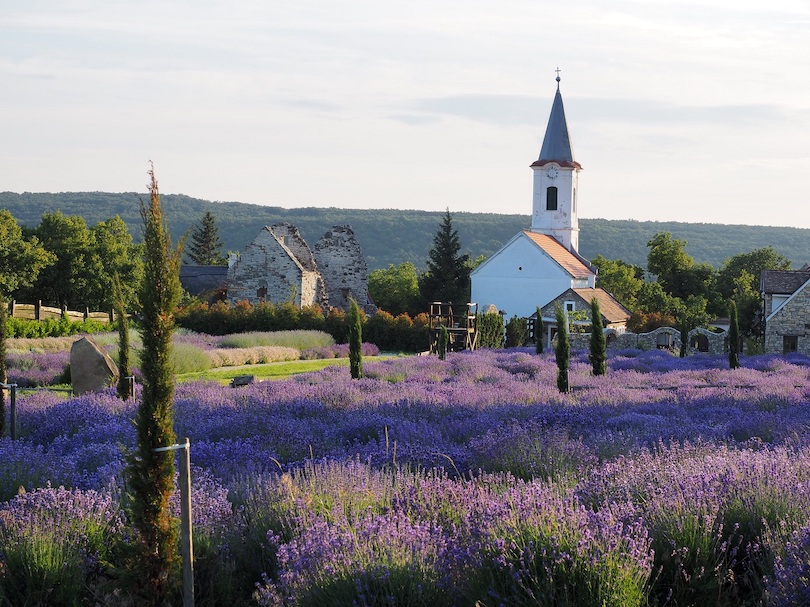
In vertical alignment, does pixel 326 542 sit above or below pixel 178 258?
below

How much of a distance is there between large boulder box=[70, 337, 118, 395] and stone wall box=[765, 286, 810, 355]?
28866 millimetres

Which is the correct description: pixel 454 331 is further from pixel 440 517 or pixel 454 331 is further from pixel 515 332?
pixel 440 517

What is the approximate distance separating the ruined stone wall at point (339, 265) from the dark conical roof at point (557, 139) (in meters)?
14.7

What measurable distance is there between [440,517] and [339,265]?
1595 inches

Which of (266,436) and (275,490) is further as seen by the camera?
(266,436)

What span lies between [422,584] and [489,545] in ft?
1.28

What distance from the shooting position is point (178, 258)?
5.35 m

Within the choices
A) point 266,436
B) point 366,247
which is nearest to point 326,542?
point 266,436

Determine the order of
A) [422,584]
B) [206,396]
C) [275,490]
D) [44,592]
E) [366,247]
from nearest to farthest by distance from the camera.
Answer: [422,584] < [44,592] < [275,490] < [206,396] < [366,247]

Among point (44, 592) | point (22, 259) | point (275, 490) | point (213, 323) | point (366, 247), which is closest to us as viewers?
point (44, 592)

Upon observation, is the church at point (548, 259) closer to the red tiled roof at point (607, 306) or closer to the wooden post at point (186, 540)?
the red tiled roof at point (607, 306)

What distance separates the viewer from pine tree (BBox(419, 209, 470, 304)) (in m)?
58.1

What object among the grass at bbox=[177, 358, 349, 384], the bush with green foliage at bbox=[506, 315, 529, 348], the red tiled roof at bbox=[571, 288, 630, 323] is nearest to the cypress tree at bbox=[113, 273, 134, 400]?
the grass at bbox=[177, 358, 349, 384]

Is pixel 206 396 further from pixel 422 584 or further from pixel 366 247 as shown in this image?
pixel 366 247
